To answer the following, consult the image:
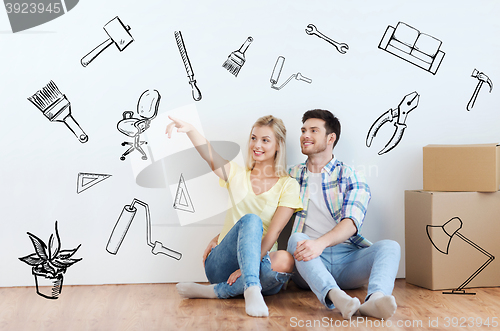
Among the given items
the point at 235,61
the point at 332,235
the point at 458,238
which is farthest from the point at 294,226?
the point at 235,61

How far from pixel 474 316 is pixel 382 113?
91cm

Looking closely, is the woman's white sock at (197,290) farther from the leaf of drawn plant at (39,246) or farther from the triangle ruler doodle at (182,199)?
the leaf of drawn plant at (39,246)

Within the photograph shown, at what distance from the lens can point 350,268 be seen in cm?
159

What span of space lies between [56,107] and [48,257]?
0.64 metres

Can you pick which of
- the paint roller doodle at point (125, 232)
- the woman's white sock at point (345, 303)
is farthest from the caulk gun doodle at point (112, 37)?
the woman's white sock at point (345, 303)

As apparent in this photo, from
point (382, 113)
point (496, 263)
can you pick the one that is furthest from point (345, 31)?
point (496, 263)

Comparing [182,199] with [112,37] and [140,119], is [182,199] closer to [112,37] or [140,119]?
[140,119]

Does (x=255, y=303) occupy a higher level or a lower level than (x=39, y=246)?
higher

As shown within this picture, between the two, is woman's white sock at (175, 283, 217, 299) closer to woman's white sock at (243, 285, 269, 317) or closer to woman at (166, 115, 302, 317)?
woman at (166, 115, 302, 317)

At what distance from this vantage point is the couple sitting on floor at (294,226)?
4.65ft

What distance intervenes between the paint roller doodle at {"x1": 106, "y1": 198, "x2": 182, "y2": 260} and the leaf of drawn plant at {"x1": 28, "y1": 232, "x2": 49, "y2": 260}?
264mm

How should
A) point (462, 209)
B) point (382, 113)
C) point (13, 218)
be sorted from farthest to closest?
point (382, 113) → point (13, 218) → point (462, 209)

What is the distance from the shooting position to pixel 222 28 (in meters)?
1.87

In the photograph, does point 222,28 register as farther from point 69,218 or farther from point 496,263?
point 496,263
